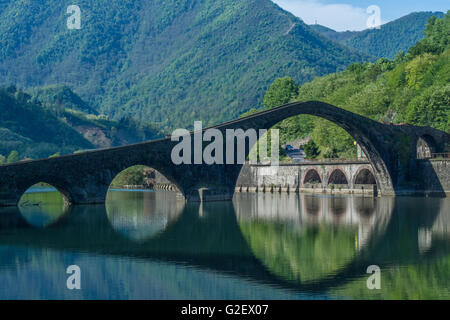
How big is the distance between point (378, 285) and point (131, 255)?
9.99m

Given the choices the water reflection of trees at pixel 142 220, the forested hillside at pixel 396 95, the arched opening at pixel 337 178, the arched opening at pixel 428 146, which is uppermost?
the forested hillside at pixel 396 95

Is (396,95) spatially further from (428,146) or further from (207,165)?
(207,165)

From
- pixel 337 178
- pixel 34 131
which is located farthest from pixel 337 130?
pixel 34 131

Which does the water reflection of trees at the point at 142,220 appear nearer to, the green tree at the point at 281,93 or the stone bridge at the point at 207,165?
the stone bridge at the point at 207,165

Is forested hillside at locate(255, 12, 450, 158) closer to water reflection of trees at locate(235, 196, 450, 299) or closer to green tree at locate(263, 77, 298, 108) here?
green tree at locate(263, 77, 298, 108)

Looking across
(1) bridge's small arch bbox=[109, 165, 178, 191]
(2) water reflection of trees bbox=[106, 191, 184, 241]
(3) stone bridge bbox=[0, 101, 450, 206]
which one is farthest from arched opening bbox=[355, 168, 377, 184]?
A: (1) bridge's small arch bbox=[109, 165, 178, 191]

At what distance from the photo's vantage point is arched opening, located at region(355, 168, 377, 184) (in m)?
65.5

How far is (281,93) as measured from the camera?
120875 millimetres

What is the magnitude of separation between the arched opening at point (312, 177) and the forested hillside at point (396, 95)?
636 centimetres

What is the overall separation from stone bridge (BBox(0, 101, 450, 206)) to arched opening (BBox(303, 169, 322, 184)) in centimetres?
1212

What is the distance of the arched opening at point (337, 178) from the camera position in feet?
226

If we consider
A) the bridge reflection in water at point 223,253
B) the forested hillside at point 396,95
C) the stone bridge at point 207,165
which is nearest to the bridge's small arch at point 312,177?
the forested hillside at point 396,95
